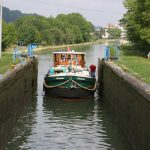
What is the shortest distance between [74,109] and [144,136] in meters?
12.8

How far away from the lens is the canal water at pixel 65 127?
61.1 feet

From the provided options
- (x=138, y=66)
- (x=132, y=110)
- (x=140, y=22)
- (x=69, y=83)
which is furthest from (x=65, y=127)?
(x=140, y=22)

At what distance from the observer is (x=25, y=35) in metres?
122

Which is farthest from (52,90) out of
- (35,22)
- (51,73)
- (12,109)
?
(35,22)

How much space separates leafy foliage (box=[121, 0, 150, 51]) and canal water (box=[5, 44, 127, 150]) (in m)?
16.2

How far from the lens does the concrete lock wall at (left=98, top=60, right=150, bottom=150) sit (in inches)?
574

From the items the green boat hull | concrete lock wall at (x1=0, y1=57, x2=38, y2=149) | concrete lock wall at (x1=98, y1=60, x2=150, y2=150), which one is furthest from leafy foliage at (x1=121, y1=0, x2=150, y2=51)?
concrete lock wall at (x1=0, y1=57, x2=38, y2=149)

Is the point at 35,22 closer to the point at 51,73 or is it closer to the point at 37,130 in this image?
the point at 51,73

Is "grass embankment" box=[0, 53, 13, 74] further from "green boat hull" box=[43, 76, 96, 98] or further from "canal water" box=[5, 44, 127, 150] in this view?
"green boat hull" box=[43, 76, 96, 98]

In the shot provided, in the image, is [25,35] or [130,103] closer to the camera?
[130,103]

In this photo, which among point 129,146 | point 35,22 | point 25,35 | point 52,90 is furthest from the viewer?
point 35,22

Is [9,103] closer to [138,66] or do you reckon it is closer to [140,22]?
[138,66]

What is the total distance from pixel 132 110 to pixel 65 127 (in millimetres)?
5177

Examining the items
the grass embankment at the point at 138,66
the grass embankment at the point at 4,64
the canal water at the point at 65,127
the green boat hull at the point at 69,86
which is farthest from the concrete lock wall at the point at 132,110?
the grass embankment at the point at 4,64
